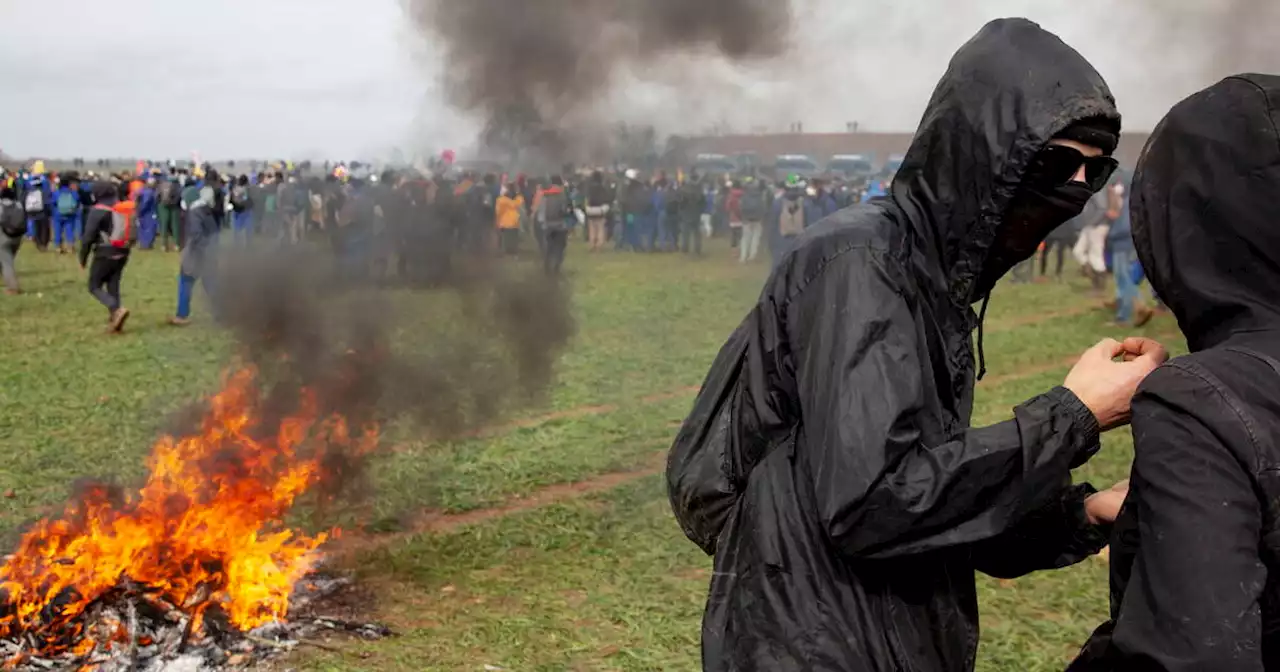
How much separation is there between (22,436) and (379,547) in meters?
4.26

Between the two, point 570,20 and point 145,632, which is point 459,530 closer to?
point 145,632

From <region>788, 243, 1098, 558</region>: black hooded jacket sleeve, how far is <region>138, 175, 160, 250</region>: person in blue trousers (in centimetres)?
2669

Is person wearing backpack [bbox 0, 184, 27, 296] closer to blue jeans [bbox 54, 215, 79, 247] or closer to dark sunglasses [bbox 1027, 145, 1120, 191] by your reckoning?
blue jeans [bbox 54, 215, 79, 247]

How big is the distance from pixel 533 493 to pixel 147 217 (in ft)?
72.7

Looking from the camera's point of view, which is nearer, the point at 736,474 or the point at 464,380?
the point at 736,474

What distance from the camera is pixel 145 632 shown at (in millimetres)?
4906

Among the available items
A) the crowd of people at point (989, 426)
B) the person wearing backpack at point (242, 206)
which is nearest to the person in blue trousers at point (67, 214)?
the person wearing backpack at point (242, 206)

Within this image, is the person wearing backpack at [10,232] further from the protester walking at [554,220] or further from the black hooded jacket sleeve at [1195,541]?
the black hooded jacket sleeve at [1195,541]

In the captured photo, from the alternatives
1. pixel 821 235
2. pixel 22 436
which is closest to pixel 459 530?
pixel 22 436

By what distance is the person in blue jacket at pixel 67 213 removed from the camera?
2450 centimetres

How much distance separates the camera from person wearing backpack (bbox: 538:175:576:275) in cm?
1736

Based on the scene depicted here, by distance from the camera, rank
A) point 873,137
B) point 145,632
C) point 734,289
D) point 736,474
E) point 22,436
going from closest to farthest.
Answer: point 736,474 < point 145,632 < point 22,436 < point 734,289 < point 873,137

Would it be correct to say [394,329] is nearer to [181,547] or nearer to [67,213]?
[181,547]

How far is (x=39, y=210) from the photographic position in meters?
24.6
